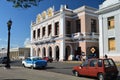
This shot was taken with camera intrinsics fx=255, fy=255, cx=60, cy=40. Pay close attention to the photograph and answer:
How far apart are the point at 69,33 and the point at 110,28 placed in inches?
664

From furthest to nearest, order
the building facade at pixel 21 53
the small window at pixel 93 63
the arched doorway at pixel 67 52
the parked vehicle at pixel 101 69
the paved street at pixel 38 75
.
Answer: the building facade at pixel 21 53 < the arched doorway at pixel 67 52 < the paved street at pixel 38 75 < the small window at pixel 93 63 < the parked vehicle at pixel 101 69

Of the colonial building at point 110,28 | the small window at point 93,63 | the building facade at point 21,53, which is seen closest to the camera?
the small window at point 93,63

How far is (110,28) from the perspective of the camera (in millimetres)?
39719

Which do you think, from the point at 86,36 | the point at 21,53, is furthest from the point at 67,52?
the point at 21,53

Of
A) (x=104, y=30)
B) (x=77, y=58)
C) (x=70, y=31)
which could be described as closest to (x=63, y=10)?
(x=70, y=31)

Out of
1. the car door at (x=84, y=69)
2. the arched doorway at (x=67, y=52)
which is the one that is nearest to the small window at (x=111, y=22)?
the arched doorway at (x=67, y=52)

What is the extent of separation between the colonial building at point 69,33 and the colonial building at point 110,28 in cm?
708

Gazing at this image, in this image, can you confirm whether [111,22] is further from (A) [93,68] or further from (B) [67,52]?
(A) [93,68]

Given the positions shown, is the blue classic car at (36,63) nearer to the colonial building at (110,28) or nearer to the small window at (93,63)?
the small window at (93,63)

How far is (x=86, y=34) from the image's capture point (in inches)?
1997

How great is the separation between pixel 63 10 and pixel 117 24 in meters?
17.9

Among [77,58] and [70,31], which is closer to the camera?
[77,58]

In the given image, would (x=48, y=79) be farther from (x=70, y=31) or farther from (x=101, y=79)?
(x=70, y=31)

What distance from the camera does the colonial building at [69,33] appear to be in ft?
167
